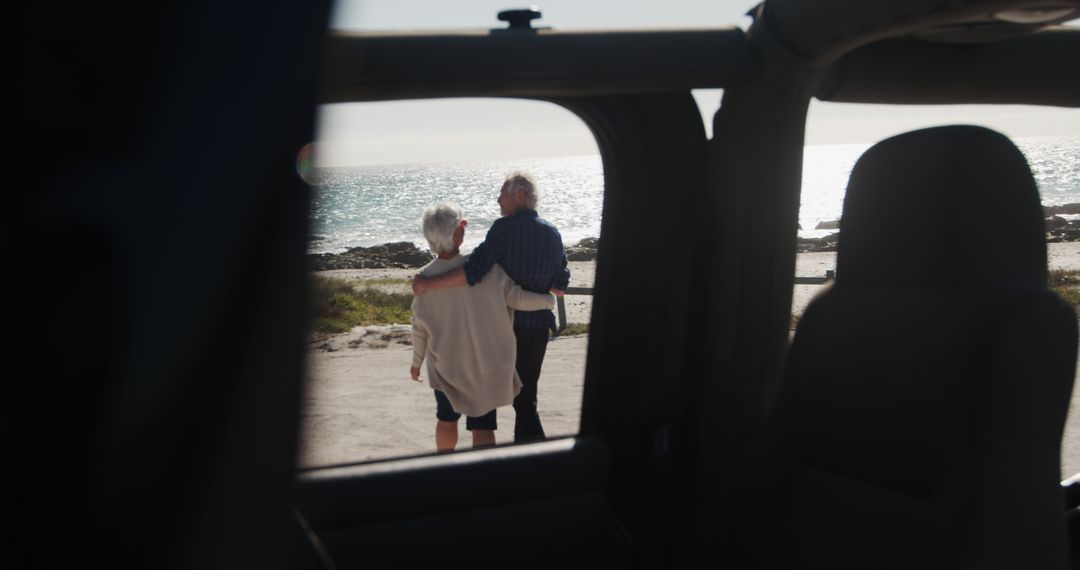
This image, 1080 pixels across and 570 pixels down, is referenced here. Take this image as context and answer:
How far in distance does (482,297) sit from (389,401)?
3.39 metres

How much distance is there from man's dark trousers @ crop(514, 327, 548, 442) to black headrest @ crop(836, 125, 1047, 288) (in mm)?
2562

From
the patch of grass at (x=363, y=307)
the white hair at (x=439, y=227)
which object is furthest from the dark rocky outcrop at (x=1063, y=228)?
the white hair at (x=439, y=227)

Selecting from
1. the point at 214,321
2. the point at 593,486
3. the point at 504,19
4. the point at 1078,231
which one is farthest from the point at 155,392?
the point at 1078,231

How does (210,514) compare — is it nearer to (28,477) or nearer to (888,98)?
(28,477)

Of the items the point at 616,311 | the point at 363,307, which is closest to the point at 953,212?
the point at 616,311

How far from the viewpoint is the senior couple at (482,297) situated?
13.1 ft

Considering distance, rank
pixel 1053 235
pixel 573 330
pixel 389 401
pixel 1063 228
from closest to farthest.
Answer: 1. pixel 389 401
2. pixel 573 330
3. pixel 1053 235
4. pixel 1063 228

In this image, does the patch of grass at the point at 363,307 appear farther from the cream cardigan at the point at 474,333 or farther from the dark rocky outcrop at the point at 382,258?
the cream cardigan at the point at 474,333

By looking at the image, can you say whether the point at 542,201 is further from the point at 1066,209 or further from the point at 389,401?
the point at 1066,209

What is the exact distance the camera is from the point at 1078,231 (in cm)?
2244

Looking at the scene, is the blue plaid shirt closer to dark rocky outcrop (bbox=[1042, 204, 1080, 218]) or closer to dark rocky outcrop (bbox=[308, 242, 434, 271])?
dark rocky outcrop (bbox=[308, 242, 434, 271])

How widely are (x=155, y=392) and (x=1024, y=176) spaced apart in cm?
146

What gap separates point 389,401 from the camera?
7.23 m

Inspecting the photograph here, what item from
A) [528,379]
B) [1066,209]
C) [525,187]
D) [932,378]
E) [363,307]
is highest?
[1066,209]
